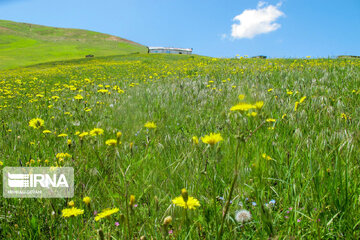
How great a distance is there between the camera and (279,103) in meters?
3.67

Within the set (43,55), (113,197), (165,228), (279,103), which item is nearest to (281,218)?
(165,228)

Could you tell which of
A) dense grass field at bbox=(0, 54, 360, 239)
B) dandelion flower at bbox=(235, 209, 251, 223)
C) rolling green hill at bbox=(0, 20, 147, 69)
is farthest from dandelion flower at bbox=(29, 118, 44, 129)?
rolling green hill at bbox=(0, 20, 147, 69)

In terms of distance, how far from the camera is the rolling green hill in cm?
4914

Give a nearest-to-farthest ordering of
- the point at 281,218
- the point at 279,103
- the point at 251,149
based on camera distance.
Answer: the point at 281,218 < the point at 251,149 < the point at 279,103

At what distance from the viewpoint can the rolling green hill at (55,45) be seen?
49.1 metres

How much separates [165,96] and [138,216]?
3.28 metres

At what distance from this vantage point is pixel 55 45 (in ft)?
209

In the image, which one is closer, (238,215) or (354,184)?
(238,215)

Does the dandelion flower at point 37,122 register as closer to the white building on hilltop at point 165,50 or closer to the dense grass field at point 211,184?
the dense grass field at point 211,184

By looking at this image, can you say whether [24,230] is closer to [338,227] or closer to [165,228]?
[165,228]

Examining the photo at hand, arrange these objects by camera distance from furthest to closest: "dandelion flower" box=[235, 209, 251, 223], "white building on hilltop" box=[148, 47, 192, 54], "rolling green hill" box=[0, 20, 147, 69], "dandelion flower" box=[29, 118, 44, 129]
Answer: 1. "white building on hilltop" box=[148, 47, 192, 54]
2. "rolling green hill" box=[0, 20, 147, 69]
3. "dandelion flower" box=[29, 118, 44, 129]
4. "dandelion flower" box=[235, 209, 251, 223]

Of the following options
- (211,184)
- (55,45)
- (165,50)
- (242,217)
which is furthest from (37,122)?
(55,45)

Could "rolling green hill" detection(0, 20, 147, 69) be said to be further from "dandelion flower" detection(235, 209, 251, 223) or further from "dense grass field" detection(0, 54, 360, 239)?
"dandelion flower" detection(235, 209, 251, 223)

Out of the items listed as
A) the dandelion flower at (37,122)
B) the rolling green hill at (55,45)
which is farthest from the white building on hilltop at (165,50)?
the dandelion flower at (37,122)
